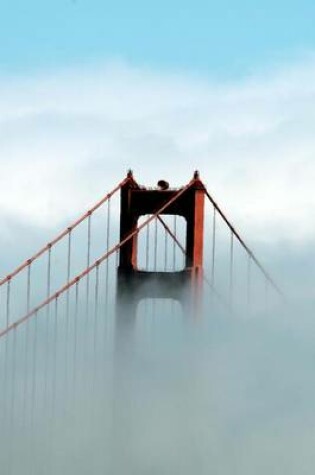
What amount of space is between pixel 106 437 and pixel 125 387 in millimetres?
4199

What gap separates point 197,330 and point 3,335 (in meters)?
9.15

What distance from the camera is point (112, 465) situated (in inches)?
3521

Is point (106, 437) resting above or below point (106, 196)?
below

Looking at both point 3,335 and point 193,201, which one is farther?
point 3,335

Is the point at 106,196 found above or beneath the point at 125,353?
above

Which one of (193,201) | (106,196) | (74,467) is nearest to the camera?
(193,201)

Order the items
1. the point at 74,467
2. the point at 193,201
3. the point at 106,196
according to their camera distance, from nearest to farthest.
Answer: the point at 193,201 → the point at 106,196 → the point at 74,467

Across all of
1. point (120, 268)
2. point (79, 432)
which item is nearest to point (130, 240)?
point (120, 268)

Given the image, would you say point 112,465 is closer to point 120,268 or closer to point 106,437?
point 106,437

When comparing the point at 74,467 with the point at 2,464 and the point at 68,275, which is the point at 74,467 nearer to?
the point at 2,464

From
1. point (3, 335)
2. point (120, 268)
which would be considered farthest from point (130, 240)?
point (3, 335)

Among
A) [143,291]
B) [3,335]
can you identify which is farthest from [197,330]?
[3,335]

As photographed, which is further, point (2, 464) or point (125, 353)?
point (2, 464)

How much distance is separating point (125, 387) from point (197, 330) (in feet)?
16.6
